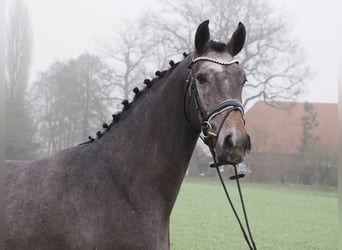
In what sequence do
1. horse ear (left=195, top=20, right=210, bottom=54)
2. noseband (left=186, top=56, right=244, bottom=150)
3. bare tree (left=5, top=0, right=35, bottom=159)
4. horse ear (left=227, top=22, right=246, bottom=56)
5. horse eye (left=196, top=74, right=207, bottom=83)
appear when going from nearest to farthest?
noseband (left=186, top=56, right=244, bottom=150) < horse eye (left=196, top=74, right=207, bottom=83) < horse ear (left=195, top=20, right=210, bottom=54) < horse ear (left=227, top=22, right=246, bottom=56) < bare tree (left=5, top=0, right=35, bottom=159)

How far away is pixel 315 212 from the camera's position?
26.0 meters

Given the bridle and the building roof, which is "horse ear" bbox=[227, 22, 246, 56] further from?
the building roof

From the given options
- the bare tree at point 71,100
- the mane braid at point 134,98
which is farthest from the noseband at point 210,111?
the bare tree at point 71,100

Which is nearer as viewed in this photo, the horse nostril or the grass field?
the horse nostril

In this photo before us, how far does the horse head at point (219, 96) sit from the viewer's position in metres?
3.41

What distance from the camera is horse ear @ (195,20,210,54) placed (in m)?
3.86

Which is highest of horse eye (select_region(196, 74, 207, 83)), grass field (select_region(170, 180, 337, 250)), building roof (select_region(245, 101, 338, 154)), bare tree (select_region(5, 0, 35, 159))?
building roof (select_region(245, 101, 338, 154))

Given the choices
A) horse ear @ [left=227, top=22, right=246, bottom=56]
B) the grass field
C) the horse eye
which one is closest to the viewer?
the horse eye

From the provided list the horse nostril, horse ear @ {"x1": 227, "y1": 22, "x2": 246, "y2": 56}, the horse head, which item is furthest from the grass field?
the horse nostril

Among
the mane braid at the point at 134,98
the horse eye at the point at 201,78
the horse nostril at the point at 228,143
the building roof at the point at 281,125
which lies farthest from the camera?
the building roof at the point at 281,125

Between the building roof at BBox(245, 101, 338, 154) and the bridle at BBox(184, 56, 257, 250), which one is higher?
the building roof at BBox(245, 101, 338, 154)

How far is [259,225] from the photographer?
739 inches

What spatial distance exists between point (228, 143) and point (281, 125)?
43.8 meters

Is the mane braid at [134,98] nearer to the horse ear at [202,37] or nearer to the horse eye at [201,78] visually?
the horse ear at [202,37]
